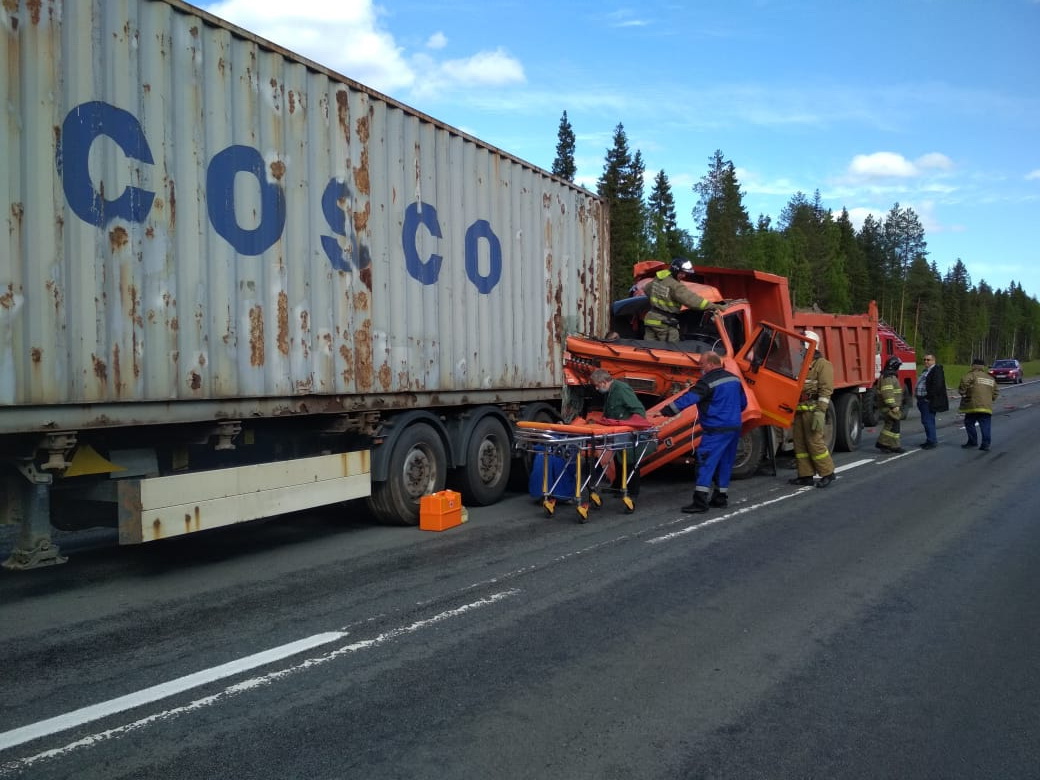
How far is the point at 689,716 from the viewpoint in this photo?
12.4 ft

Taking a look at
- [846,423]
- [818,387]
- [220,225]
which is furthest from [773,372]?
[220,225]

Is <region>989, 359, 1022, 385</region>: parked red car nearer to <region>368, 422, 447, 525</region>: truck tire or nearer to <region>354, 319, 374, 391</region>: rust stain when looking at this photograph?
<region>368, 422, 447, 525</region>: truck tire

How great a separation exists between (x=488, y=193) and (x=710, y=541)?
4379mm

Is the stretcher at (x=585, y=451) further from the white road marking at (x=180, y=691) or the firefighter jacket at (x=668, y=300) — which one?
the white road marking at (x=180, y=691)

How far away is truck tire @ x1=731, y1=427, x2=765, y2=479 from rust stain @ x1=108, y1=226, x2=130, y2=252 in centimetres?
835

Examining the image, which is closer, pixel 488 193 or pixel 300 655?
pixel 300 655

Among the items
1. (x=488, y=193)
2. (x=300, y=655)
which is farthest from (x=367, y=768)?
(x=488, y=193)

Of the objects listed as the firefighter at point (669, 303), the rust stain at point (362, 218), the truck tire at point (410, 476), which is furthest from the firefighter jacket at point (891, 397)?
the rust stain at point (362, 218)

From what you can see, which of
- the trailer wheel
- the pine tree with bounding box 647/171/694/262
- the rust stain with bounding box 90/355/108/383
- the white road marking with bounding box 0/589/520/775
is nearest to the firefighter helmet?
the trailer wheel

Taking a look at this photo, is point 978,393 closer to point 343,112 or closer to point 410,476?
point 410,476

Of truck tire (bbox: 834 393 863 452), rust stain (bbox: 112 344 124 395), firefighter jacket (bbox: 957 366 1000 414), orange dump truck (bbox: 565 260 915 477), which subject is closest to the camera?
rust stain (bbox: 112 344 124 395)

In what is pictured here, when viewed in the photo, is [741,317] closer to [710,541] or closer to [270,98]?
[710,541]

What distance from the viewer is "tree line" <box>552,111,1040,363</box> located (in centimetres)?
6234

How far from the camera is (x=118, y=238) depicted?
5410 mm
